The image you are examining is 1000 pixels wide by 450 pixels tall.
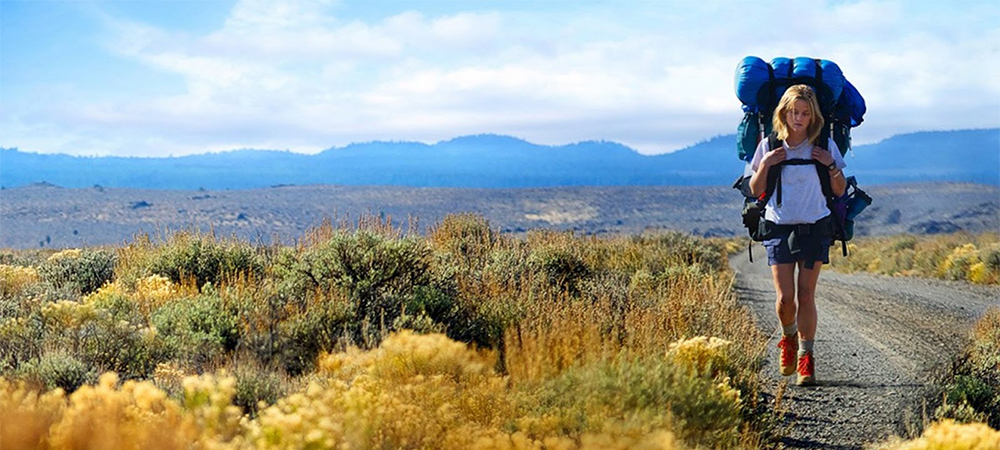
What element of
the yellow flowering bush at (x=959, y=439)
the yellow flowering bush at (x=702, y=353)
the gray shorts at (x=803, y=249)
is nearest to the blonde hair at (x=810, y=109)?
the gray shorts at (x=803, y=249)

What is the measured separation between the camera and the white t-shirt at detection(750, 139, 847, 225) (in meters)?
6.29

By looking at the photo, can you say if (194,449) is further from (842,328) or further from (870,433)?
(842,328)

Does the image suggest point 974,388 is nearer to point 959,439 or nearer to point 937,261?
point 959,439

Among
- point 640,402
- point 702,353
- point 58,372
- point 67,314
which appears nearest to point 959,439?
point 640,402

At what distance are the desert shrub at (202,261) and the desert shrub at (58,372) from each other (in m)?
4.68

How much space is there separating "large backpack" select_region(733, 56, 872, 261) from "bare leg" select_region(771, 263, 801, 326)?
10.3 inches

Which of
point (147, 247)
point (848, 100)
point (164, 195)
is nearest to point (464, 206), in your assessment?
point (164, 195)

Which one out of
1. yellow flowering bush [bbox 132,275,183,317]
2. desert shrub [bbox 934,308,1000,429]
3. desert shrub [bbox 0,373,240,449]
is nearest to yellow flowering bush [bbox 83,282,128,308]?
yellow flowering bush [bbox 132,275,183,317]

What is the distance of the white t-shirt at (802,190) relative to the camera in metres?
6.29

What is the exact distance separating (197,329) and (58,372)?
1826 mm

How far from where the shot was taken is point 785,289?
263 inches

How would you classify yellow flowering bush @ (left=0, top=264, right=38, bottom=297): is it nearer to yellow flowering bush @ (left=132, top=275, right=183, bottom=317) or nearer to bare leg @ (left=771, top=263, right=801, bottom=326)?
yellow flowering bush @ (left=132, top=275, right=183, bottom=317)

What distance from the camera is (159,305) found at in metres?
8.68

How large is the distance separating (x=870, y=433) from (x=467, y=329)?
119 inches
